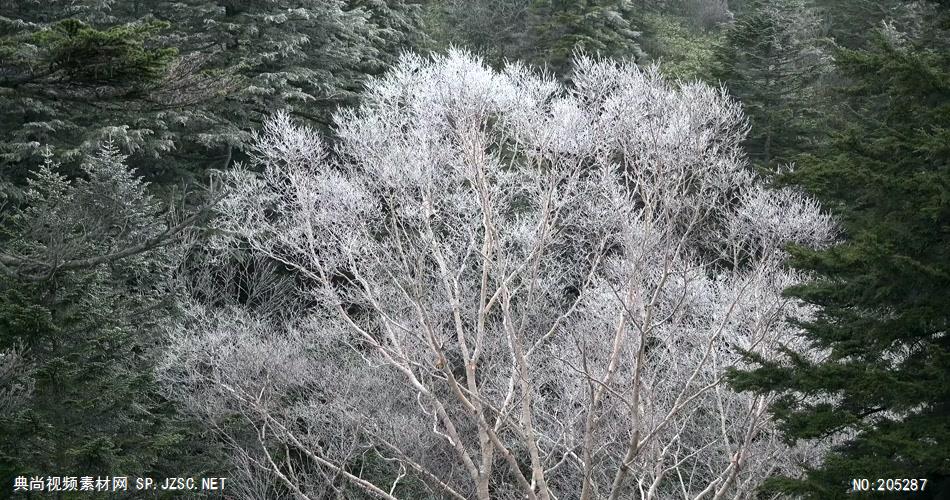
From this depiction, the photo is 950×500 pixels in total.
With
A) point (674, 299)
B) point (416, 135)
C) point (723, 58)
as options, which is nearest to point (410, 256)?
point (416, 135)

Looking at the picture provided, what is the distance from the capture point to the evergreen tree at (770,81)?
58.4ft

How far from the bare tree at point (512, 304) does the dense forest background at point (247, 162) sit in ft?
2.48

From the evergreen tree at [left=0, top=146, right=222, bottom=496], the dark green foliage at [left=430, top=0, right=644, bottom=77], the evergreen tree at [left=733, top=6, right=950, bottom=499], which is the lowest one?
the evergreen tree at [left=0, top=146, right=222, bottom=496]

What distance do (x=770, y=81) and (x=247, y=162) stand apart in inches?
468

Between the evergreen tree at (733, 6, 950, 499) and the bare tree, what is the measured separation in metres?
3.94

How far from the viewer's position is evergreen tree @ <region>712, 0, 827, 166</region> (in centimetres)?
1780

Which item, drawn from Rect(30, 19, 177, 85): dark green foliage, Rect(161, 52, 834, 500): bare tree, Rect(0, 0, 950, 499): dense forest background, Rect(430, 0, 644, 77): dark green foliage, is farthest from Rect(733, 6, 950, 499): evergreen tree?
Rect(430, 0, 644, 77): dark green foliage

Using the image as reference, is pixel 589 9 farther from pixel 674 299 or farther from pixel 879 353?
pixel 879 353

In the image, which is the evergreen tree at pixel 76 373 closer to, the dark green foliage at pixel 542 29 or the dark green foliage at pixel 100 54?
the dark green foliage at pixel 100 54

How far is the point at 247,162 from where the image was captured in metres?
17.1

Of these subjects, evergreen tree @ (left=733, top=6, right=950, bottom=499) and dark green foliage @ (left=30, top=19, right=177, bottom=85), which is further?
evergreen tree @ (left=733, top=6, right=950, bottom=499)

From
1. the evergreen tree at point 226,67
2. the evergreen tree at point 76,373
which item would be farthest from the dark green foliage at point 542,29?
the evergreen tree at point 76,373

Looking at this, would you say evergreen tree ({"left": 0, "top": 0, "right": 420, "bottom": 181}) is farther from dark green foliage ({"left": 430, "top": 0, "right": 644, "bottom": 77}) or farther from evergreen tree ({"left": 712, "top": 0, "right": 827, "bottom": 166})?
evergreen tree ({"left": 712, "top": 0, "right": 827, "bottom": 166})

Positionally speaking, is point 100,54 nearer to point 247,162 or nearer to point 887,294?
point 887,294
